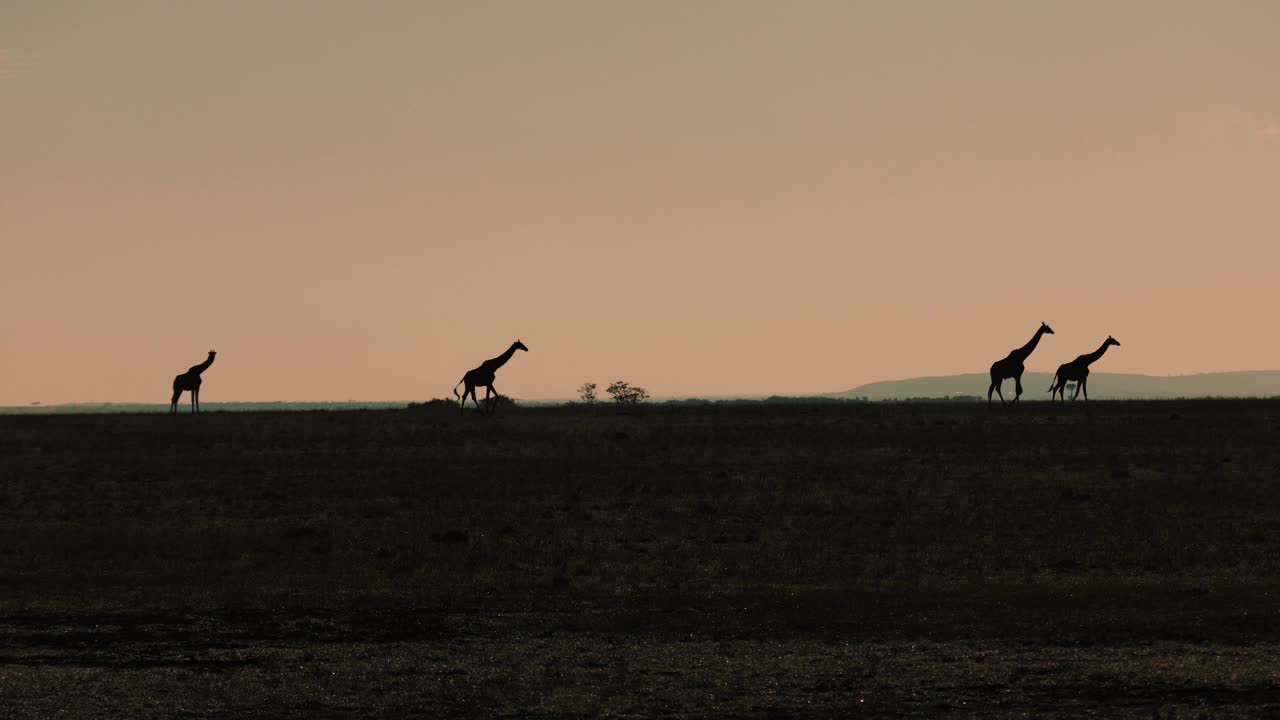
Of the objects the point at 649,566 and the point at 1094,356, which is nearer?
the point at 649,566

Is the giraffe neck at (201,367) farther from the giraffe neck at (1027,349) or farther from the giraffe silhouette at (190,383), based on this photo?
the giraffe neck at (1027,349)

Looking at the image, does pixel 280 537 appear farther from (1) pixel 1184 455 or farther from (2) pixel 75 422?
(2) pixel 75 422

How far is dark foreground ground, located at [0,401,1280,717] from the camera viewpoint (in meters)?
18.5

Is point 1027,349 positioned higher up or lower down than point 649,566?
higher up

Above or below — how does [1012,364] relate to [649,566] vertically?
above

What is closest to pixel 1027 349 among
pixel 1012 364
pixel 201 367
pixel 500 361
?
pixel 1012 364

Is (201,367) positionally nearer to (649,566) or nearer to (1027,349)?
(1027,349)

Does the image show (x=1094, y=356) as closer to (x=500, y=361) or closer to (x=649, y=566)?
(x=500, y=361)

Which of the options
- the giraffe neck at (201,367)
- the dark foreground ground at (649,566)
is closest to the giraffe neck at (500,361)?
the dark foreground ground at (649,566)

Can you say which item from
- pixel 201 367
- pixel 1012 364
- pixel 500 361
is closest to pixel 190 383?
pixel 201 367

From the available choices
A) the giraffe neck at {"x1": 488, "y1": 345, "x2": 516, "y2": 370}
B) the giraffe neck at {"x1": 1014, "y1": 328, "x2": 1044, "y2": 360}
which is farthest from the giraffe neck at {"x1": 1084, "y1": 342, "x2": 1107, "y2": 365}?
the giraffe neck at {"x1": 488, "y1": 345, "x2": 516, "y2": 370}

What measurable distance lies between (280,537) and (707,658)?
17162 millimetres

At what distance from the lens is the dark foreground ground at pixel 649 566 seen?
18516mm

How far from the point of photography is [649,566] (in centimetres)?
3103
